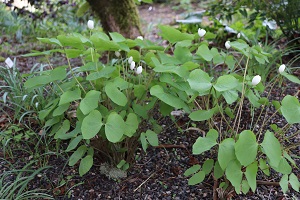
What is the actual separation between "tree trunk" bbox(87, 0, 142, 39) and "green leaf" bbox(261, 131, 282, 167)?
7.14 ft

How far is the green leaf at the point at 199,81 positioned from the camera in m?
1.55

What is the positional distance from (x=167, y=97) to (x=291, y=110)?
512 millimetres

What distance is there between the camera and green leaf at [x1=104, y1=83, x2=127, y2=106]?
1.64 m

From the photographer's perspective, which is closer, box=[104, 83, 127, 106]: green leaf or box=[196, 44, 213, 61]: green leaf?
box=[104, 83, 127, 106]: green leaf

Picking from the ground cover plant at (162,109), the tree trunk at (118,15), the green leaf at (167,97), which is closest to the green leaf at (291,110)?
the ground cover plant at (162,109)

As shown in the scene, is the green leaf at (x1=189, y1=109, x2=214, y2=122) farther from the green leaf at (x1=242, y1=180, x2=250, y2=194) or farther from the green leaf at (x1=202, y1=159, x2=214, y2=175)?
the green leaf at (x1=242, y1=180, x2=250, y2=194)

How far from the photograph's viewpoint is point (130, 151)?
1.98 meters

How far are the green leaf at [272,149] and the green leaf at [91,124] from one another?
666 mm

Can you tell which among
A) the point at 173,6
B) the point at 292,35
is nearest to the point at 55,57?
the point at 292,35

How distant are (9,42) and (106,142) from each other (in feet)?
10.2

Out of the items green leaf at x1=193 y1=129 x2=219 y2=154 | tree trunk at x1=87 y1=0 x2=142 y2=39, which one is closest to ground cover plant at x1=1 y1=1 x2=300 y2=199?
green leaf at x1=193 y1=129 x2=219 y2=154

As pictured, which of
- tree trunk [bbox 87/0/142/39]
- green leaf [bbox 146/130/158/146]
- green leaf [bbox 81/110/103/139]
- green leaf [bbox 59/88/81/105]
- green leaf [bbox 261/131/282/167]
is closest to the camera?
green leaf [bbox 261/131/282/167]

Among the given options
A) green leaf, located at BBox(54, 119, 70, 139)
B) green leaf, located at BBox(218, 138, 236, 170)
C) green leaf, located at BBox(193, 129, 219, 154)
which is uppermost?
green leaf, located at BBox(54, 119, 70, 139)

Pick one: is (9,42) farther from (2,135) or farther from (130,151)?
(130,151)
